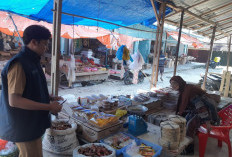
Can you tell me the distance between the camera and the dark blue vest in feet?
5.13

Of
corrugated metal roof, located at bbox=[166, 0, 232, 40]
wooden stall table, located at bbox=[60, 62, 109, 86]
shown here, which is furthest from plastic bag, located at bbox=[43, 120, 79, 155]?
wooden stall table, located at bbox=[60, 62, 109, 86]

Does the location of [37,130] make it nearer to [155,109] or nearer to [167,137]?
[167,137]

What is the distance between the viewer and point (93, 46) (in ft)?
50.0

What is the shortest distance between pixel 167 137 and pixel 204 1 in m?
4.29

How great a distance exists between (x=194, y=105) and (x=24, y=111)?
2976 millimetres

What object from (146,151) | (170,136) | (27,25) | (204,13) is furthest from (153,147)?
(27,25)

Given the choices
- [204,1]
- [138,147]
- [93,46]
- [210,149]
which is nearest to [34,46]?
[138,147]

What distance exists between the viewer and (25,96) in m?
1.59

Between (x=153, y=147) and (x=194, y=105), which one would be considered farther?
(x=194, y=105)

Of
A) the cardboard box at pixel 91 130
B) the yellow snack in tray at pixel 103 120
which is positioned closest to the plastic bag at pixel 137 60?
the cardboard box at pixel 91 130

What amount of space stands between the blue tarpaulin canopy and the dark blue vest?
2217 mm

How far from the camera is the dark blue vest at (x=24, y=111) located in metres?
1.56

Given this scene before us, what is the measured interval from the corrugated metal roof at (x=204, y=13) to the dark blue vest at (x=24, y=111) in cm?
456

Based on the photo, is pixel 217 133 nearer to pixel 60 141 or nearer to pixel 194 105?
pixel 194 105
